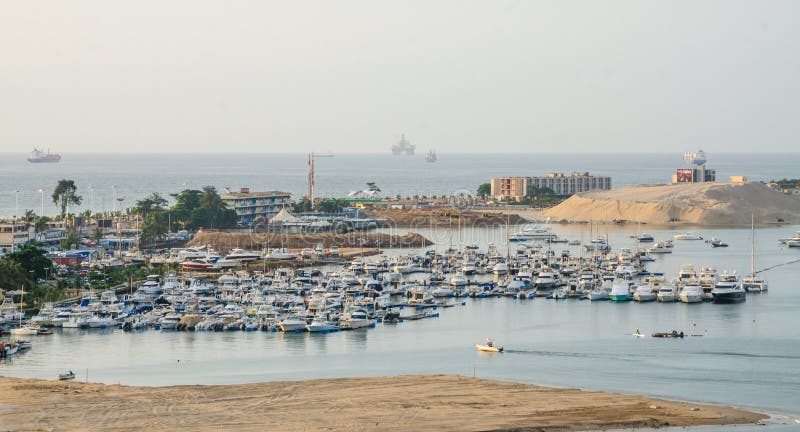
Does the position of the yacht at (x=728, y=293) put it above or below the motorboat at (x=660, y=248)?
below

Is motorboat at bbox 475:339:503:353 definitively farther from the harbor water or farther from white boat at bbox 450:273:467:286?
white boat at bbox 450:273:467:286

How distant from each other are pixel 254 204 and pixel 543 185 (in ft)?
110

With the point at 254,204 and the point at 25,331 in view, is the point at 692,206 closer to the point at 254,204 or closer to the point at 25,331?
the point at 254,204

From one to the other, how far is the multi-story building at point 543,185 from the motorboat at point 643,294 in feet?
169

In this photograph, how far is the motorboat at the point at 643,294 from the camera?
125 feet

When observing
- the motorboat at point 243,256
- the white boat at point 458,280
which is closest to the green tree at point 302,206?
the motorboat at point 243,256

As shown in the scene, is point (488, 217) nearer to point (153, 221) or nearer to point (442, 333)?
point (153, 221)

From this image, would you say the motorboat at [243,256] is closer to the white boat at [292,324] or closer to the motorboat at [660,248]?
the white boat at [292,324]

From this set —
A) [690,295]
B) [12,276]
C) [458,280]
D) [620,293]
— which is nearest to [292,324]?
[12,276]

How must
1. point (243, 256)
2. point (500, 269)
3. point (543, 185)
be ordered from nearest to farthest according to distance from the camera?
point (500, 269) → point (243, 256) → point (543, 185)

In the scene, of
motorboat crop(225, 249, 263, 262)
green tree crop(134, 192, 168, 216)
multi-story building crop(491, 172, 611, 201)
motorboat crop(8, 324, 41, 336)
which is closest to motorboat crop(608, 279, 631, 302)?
motorboat crop(225, 249, 263, 262)

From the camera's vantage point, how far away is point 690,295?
123 ft

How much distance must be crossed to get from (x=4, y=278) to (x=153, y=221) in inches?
834

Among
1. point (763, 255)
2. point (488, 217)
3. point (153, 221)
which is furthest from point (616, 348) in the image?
point (488, 217)
